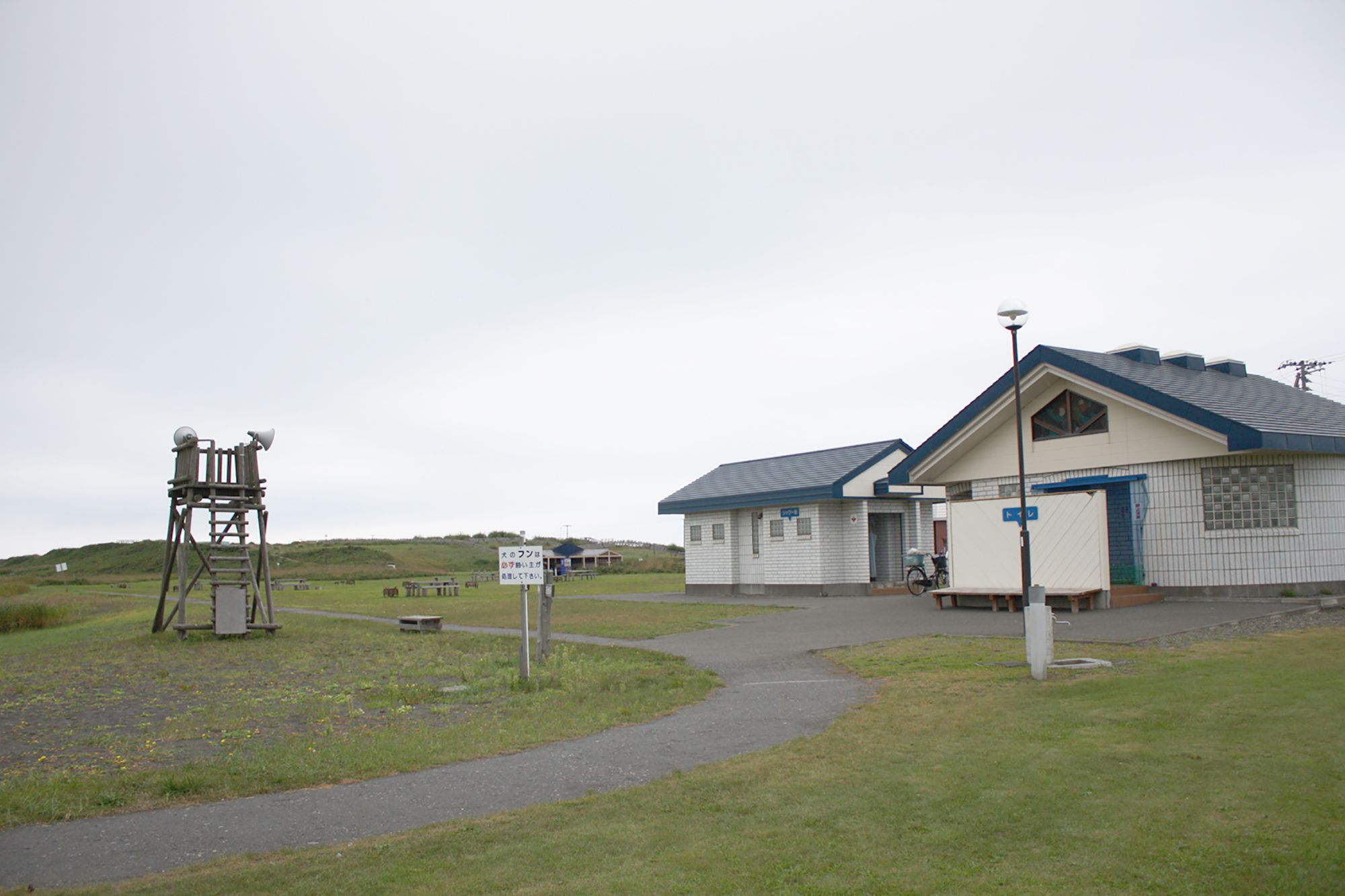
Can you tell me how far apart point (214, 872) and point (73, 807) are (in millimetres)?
2234

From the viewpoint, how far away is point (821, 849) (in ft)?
16.5

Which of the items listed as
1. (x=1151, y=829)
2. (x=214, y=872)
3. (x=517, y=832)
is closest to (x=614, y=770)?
(x=517, y=832)

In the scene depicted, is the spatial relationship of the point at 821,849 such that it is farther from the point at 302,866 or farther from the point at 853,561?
the point at 853,561

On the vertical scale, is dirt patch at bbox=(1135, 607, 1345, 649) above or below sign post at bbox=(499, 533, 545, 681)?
below

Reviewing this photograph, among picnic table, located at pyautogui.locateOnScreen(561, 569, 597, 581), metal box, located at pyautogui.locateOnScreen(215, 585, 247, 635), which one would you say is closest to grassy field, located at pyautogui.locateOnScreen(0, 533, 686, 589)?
picnic table, located at pyautogui.locateOnScreen(561, 569, 597, 581)

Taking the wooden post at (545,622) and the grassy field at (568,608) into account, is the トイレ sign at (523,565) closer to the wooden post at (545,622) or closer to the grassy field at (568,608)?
the wooden post at (545,622)

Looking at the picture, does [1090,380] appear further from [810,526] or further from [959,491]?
[810,526]

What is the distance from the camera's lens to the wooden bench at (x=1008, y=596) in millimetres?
17734

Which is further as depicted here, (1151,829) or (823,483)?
(823,483)

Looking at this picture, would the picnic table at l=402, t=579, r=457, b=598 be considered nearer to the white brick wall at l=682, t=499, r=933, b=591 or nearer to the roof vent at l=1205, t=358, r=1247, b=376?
the white brick wall at l=682, t=499, r=933, b=591

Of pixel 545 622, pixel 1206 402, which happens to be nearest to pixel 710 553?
pixel 1206 402

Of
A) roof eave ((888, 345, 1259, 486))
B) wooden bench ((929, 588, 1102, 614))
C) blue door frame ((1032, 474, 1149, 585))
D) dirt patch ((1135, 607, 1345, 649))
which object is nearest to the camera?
dirt patch ((1135, 607, 1345, 649))

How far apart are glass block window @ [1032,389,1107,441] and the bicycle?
4.79 metres

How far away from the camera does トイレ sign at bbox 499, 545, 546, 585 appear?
1287 centimetres
